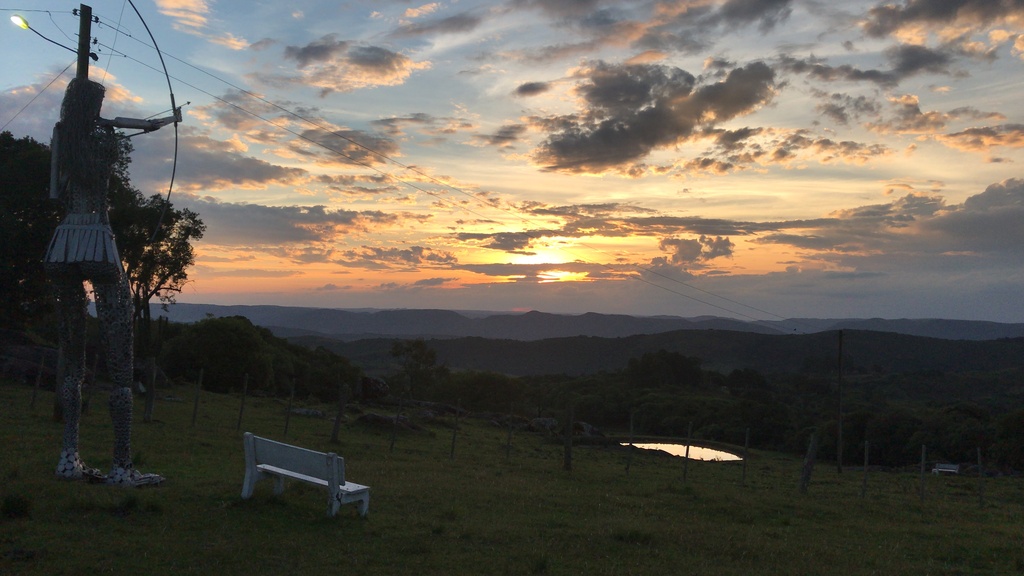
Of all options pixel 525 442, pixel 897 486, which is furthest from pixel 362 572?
pixel 525 442

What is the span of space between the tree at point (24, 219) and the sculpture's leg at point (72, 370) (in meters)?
19.8

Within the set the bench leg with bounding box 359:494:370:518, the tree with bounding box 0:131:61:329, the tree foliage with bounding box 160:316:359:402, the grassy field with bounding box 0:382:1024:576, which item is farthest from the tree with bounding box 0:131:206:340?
the bench leg with bounding box 359:494:370:518

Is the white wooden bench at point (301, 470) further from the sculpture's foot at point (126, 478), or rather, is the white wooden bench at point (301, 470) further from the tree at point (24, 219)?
the tree at point (24, 219)

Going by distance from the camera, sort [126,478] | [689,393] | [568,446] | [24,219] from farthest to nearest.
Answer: [689,393] < [24,219] < [568,446] < [126,478]

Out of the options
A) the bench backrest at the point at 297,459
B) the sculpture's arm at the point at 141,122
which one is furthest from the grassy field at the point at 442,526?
the sculpture's arm at the point at 141,122

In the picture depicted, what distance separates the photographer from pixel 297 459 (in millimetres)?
10281

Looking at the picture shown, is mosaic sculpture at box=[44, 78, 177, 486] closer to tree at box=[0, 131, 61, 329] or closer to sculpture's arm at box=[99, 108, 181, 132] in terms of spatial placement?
sculpture's arm at box=[99, 108, 181, 132]

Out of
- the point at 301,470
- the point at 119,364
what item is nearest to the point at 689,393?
the point at 301,470

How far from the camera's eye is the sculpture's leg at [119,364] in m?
10.9

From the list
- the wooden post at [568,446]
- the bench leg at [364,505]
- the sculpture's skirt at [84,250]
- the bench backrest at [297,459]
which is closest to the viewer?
the bench backrest at [297,459]

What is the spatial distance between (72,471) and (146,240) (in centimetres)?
2823

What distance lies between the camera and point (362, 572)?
25.8 feet

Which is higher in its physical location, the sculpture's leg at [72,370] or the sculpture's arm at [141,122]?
the sculpture's arm at [141,122]

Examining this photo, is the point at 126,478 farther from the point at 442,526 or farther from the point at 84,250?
the point at 442,526
